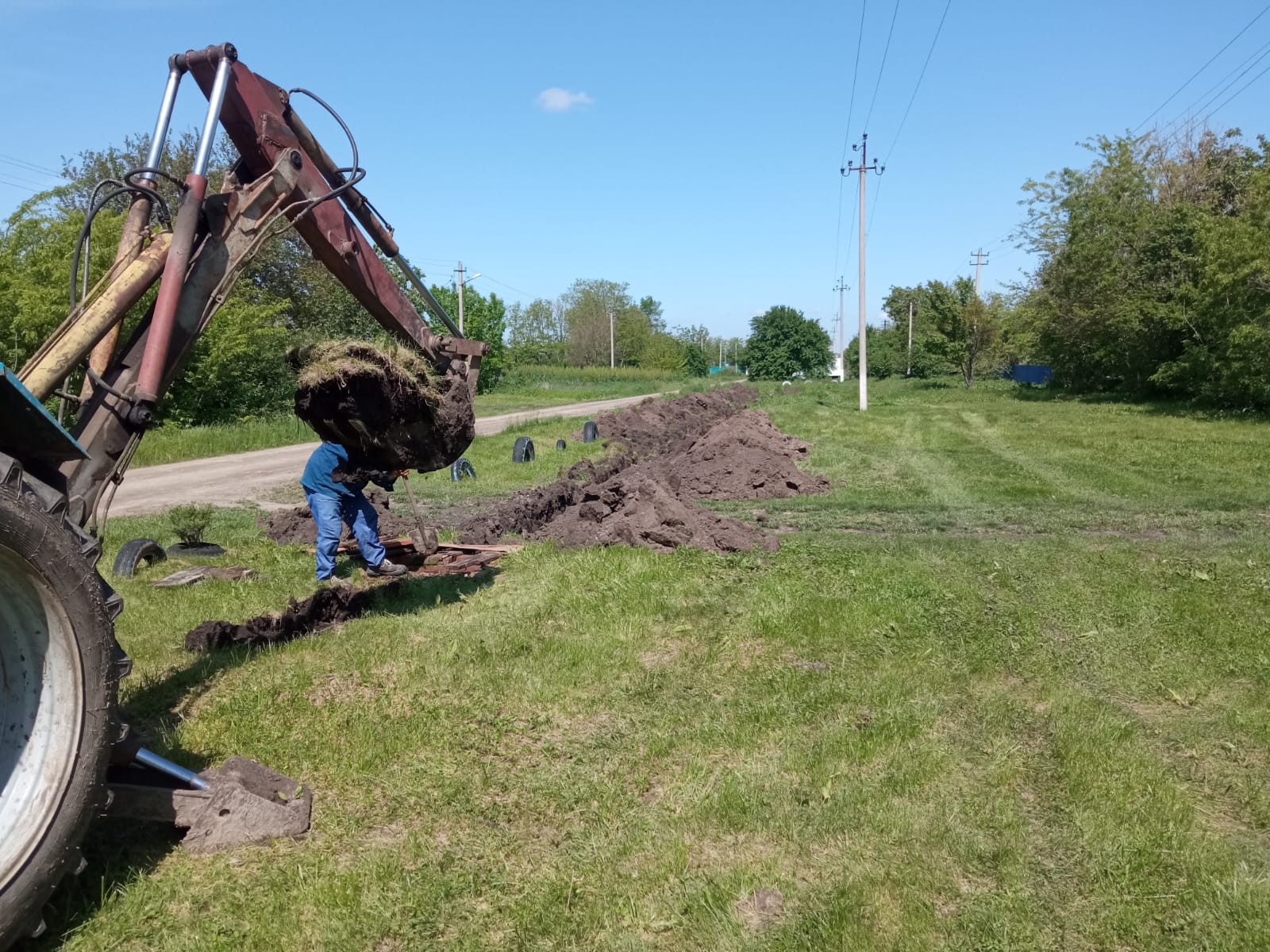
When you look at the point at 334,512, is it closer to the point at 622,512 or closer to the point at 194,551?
the point at 194,551

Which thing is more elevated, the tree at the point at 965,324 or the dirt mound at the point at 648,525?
the tree at the point at 965,324

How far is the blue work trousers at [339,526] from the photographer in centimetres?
888

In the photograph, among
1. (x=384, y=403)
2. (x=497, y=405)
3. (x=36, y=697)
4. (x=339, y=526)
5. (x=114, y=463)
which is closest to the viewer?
(x=36, y=697)

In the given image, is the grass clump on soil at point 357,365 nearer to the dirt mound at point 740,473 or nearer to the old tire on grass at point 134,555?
the old tire on grass at point 134,555

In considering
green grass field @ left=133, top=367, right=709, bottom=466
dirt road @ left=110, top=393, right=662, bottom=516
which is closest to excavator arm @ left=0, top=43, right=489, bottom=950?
dirt road @ left=110, top=393, right=662, bottom=516

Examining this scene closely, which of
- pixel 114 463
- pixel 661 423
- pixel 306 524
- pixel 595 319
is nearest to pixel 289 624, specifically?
pixel 114 463

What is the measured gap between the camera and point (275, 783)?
445cm

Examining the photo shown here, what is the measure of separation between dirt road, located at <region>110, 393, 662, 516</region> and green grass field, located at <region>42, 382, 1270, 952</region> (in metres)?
6.33

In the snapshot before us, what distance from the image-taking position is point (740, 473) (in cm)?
1555

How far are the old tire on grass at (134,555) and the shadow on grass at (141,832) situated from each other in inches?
120

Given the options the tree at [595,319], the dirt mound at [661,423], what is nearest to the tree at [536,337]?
the tree at [595,319]

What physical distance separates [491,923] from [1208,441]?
23.1 metres

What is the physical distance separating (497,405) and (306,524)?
32.1 metres

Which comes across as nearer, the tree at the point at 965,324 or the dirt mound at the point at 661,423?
the dirt mound at the point at 661,423
